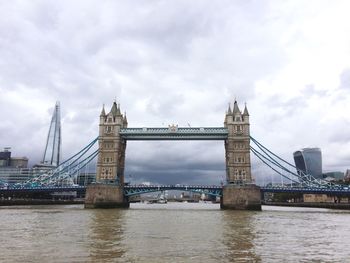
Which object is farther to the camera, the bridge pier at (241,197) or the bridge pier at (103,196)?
the bridge pier at (103,196)

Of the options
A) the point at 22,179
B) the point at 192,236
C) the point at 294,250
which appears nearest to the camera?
the point at 294,250

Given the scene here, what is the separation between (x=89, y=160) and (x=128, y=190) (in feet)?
36.7

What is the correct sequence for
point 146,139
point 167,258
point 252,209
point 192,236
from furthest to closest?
1. point 146,139
2. point 252,209
3. point 192,236
4. point 167,258

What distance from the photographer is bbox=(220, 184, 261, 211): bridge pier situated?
2844 inches

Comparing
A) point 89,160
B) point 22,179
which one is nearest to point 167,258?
point 89,160

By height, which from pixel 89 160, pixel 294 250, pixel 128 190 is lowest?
pixel 294 250

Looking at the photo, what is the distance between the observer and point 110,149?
84312mm

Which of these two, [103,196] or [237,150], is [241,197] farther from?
[103,196]

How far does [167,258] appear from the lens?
1694 centimetres

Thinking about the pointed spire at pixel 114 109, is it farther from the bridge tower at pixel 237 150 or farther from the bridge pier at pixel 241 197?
the bridge pier at pixel 241 197

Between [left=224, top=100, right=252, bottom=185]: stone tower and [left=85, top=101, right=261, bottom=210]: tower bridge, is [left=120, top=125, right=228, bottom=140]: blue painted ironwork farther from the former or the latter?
[left=224, top=100, right=252, bottom=185]: stone tower

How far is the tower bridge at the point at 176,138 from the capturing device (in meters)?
74.1

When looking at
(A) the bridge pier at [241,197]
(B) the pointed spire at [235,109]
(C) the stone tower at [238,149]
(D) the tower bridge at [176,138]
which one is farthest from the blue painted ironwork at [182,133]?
(A) the bridge pier at [241,197]

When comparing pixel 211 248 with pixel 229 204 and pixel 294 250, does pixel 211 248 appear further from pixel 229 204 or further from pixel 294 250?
pixel 229 204
